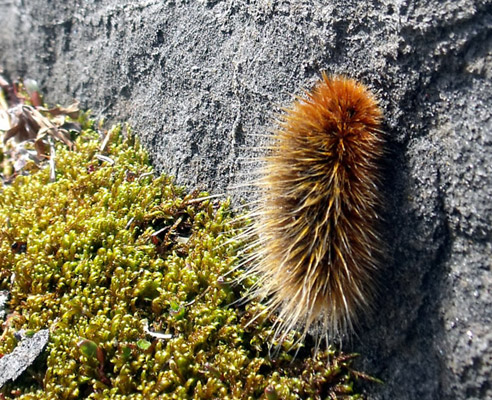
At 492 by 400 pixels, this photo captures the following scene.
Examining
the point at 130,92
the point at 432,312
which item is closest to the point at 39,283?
the point at 130,92

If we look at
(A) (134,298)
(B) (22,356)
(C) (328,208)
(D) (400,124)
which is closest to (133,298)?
(A) (134,298)

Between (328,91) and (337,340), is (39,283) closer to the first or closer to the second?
(337,340)

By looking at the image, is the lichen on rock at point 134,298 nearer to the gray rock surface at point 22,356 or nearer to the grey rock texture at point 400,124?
the gray rock surface at point 22,356

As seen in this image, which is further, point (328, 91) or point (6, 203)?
point (6, 203)

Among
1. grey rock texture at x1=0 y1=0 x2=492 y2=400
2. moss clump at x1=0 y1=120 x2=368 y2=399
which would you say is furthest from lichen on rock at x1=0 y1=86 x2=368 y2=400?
grey rock texture at x1=0 y1=0 x2=492 y2=400

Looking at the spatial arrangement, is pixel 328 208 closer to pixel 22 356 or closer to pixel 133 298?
pixel 133 298

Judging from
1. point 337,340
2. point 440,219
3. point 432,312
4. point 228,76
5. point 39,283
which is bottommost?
point 39,283
